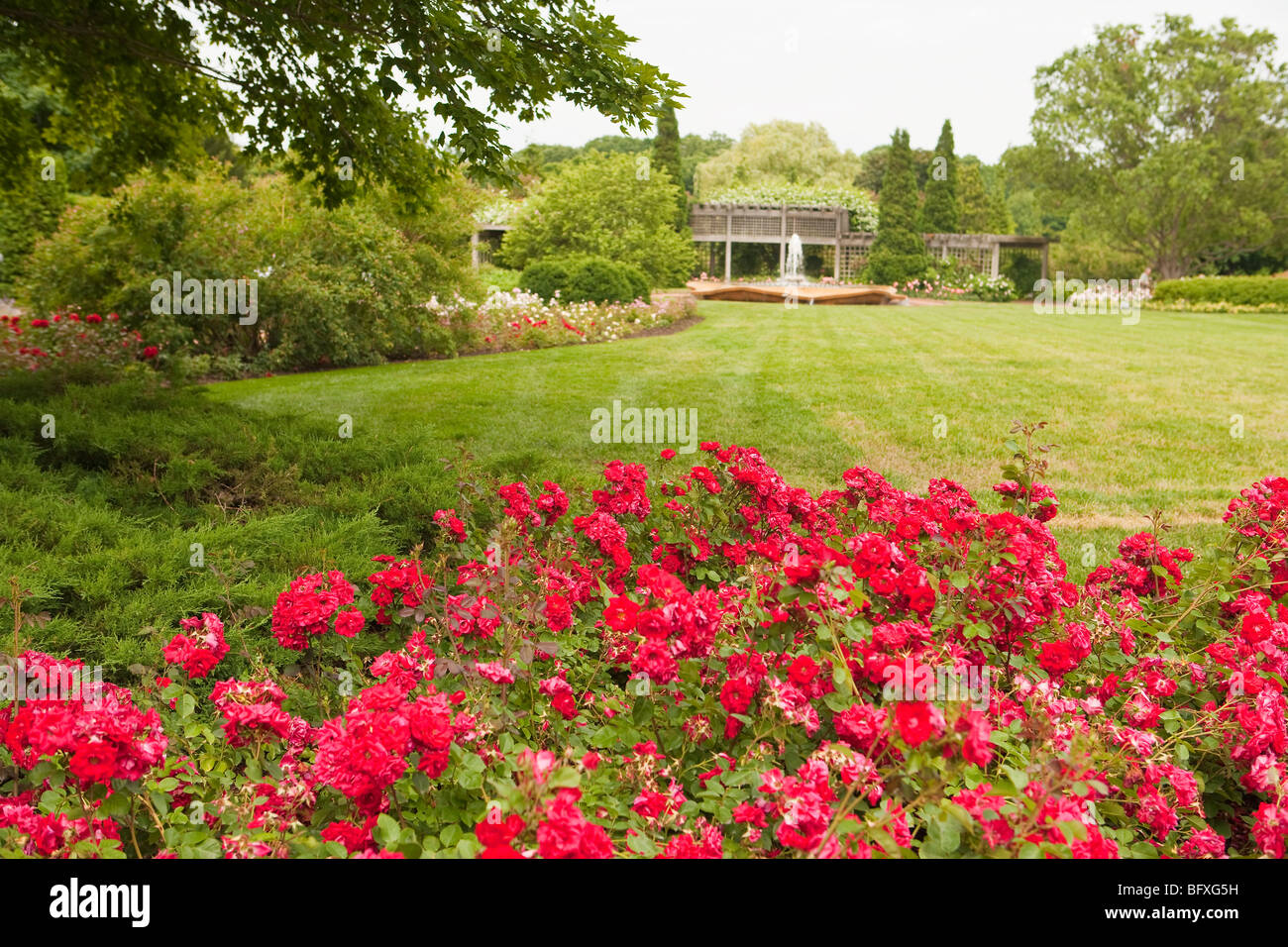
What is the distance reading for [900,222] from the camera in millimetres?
30969

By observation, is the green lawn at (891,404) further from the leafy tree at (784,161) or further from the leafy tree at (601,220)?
the leafy tree at (784,161)

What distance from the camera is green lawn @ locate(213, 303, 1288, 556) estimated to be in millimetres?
5766

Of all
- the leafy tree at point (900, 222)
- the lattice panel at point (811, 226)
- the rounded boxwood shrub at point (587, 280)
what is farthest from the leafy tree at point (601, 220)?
the lattice panel at point (811, 226)

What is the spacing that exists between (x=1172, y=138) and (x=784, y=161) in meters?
21.7

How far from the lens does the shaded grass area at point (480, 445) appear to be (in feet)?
10.4

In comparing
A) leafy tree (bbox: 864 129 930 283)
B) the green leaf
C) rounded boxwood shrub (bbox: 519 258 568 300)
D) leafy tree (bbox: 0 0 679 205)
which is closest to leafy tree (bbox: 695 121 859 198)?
leafy tree (bbox: 864 129 930 283)

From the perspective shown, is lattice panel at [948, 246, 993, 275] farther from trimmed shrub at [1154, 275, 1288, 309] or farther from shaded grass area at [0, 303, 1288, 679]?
shaded grass area at [0, 303, 1288, 679]

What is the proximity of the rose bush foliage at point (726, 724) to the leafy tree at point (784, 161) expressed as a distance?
44.8 m

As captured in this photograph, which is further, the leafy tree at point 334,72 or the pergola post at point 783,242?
the pergola post at point 783,242

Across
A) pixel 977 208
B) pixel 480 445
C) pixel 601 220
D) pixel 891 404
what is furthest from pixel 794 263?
pixel 480 445

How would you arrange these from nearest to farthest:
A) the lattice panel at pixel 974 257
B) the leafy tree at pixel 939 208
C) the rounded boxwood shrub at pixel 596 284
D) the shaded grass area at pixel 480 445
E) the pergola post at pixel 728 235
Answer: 1. the shaded grass area at pixel 480 445
2. the rounded boxwood shrub at pixel 596 284
3. the lattice panel at pixel 974 257
4. the pergola post at pixel 728 235
5. the leafy tree at pixel 939 208

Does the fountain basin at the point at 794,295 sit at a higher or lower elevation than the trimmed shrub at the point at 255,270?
higher

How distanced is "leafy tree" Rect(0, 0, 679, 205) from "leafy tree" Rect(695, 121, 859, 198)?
4050 cm

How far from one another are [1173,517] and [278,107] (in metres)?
6.64
